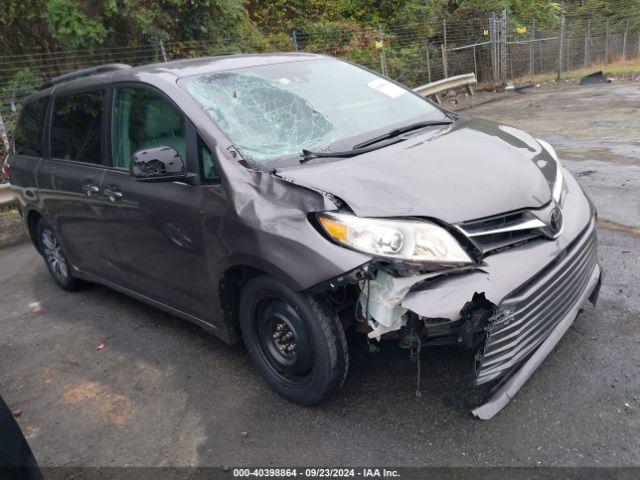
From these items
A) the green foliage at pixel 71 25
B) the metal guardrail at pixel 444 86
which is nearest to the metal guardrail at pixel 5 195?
the green foliage at pixel 71 25

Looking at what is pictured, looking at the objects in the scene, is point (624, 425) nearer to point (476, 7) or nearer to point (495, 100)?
point (495, 100)

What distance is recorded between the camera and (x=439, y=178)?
2.92 meters

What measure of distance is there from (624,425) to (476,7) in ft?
66.5

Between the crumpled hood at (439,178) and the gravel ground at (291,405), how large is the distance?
3.30 feet

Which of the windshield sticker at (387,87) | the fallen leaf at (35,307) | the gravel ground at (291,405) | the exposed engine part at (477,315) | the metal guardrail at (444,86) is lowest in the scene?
the metal guardrail at (444,86)

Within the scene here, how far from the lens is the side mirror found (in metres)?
3.30

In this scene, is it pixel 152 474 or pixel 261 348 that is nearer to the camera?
pixel 152 474

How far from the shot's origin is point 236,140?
10.6ft

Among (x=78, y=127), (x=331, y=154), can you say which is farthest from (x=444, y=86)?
(x=331, y=154)

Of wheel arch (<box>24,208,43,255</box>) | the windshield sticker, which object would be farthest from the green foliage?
the windshield sticker

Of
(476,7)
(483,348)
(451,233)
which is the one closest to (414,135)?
(451,233)

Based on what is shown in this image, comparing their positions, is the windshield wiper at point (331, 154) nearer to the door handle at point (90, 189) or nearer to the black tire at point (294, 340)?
the black tire at point (294, 340)

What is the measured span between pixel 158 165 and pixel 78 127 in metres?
1.48

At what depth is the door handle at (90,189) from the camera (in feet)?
13.6
